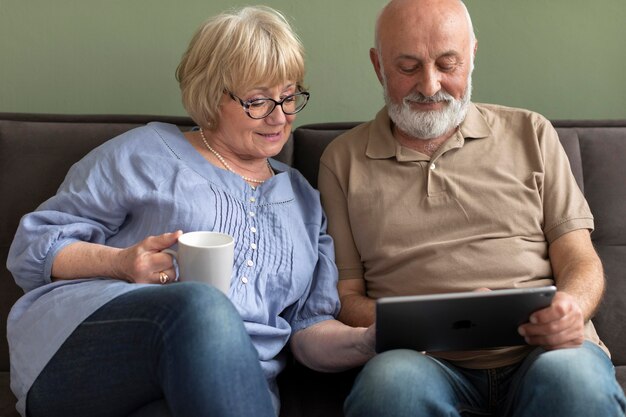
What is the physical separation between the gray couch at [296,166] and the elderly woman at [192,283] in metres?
0.17

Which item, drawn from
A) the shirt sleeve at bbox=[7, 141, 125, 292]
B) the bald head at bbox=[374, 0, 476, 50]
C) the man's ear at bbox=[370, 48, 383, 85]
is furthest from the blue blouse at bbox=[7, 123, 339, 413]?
the bald head at bbox=[374, 0, 476, 50]

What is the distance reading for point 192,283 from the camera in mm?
1364

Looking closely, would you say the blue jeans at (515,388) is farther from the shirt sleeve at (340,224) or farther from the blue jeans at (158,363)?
the shirt sleeve at (340,224)

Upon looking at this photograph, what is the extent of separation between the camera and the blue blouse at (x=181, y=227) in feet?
5.27

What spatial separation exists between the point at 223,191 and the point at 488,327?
66 centimetres

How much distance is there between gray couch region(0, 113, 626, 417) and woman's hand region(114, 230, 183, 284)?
1.47 feet

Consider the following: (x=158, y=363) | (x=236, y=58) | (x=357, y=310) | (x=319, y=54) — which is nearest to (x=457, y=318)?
(x=357, y=310)

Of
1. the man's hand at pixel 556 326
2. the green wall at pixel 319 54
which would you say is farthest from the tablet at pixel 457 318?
the green wall at pixel 319 54

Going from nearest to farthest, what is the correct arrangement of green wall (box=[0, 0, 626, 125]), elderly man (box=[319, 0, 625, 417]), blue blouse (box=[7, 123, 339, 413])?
blue blouse (box=[7, 123, 339, 413]), elderly man (box=[319, 0, 625, 417]), green wall (box=[0, 0, 626, 125])

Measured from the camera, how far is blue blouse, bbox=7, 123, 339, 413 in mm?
1606

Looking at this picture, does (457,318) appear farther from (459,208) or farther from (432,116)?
(432,116)

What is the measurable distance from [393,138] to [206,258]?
707 millimetres

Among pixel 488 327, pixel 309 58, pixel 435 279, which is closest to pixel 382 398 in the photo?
pixel 488 327

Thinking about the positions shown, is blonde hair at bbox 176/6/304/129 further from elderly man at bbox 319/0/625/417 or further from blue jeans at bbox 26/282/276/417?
blue jeans at bbox 26/282/276/417
